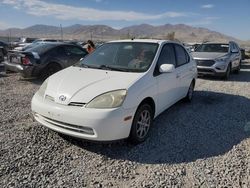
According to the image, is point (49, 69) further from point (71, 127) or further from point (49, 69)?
point (71, 127)

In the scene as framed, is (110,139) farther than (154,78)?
No

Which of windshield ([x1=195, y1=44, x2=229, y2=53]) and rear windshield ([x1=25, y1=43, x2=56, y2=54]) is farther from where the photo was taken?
windshield ([x1=195, y1=44, x2=229, y2=53])

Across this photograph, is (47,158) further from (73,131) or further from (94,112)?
(94,112)

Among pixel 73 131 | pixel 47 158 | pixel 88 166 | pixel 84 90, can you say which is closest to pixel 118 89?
pixel 84 90

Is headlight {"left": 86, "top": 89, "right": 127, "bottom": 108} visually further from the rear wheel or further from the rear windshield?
the rear windshield

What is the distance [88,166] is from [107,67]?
6.20 ft

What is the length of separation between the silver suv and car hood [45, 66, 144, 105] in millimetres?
7731

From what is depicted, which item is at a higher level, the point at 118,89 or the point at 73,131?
the point at 118,89

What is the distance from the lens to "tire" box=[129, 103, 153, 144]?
4.20 metres

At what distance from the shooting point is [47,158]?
3.88 meters

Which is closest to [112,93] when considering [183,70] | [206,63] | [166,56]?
[166,56]

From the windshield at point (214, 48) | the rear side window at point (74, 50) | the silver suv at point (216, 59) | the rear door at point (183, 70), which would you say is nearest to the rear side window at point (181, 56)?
the rear door at point (183, 70)

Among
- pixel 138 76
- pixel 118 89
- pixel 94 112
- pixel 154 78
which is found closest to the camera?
pixel 94 112

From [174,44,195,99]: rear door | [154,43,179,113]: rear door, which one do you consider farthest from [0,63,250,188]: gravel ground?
[174,44,195,99]: rear door
